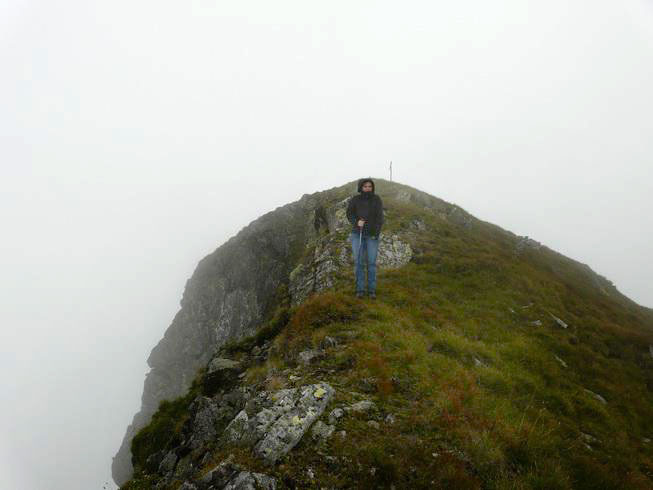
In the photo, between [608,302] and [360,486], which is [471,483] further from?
[608,302]

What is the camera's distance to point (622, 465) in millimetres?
8695

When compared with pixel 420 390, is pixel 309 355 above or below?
below

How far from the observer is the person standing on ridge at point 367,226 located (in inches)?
580

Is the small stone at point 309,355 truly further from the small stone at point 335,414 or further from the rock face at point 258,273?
the rock face at point 258,273

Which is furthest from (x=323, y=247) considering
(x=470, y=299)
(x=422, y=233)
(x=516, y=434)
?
(x=516, y=434)

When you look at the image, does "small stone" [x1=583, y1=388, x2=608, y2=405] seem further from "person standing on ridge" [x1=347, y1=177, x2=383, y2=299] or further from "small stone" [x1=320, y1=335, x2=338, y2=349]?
"small stone" [x1=320, y1=335, x2=338, y2=349]

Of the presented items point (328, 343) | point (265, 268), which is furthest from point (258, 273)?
point (328, 343)

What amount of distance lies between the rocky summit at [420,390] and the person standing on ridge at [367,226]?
43.6 inches

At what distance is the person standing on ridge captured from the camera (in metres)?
14.7

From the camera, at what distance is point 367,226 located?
14805 mm

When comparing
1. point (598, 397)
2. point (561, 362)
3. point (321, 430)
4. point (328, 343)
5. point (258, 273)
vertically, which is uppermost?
point (321, 430)

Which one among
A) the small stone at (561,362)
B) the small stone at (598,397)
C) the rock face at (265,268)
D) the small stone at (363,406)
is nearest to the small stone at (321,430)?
the small stone at (363,406)

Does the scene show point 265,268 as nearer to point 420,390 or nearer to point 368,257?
point 368,257

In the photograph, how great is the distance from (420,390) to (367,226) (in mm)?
7357
